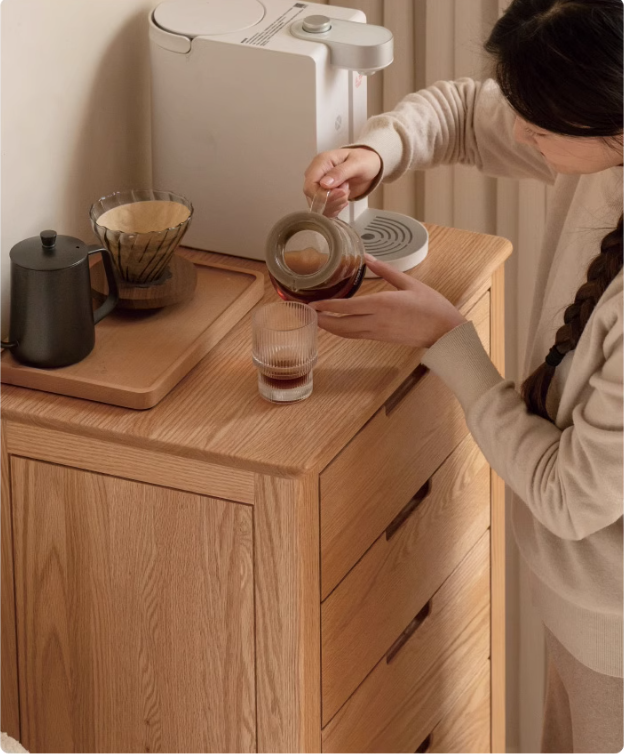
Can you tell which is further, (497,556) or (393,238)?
(497,556)

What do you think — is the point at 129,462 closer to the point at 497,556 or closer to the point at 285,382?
the point at 285,382

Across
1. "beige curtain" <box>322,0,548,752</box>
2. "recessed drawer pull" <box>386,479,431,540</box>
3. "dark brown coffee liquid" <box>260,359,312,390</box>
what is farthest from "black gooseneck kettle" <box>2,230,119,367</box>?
"beige curtain" <box>322,0,548,752</box>

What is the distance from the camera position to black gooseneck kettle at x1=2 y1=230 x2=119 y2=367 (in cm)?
126

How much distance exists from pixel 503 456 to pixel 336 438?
183 millimetres

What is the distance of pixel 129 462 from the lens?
4.20ft

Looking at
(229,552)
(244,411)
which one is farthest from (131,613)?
(244,411)

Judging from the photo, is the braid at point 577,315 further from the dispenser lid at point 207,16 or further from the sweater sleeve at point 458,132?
the dispenser lid at point 207,16

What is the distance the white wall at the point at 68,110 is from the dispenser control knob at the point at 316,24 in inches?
9.5

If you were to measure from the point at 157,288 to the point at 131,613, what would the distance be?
0.38 metres

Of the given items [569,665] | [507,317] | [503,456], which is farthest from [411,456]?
[507,317]

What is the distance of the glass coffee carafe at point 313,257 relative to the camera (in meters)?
1.29

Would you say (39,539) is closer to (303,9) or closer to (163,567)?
(163,567)

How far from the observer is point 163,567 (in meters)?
1.32

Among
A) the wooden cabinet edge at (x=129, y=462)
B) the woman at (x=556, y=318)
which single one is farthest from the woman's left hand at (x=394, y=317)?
the wooden cabinet edge at (x=129, y=462)
